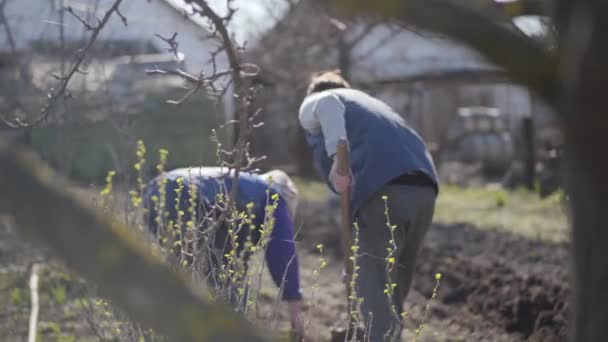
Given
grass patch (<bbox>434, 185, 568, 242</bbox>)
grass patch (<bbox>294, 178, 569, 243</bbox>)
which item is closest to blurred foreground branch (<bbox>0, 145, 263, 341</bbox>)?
grass patch (<bbox>294, 178, 569, 243</bbox>)

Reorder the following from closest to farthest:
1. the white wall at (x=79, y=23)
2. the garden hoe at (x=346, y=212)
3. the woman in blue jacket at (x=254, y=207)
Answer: the garden hoe at (x=346, y=212) < the woman in blue jacket at (x=254, y=207) < the white wall at (x=79, y=23)

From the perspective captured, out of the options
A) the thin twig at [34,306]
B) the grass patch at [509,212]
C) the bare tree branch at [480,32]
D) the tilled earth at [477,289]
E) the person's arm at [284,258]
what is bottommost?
the tilled earth at [477,289]

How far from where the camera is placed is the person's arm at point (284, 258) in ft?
17.6

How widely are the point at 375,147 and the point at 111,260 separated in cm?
353

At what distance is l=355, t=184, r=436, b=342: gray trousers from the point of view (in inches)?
191

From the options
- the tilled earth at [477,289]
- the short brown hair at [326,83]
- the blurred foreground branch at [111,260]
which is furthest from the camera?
the tilled earth at [477,289]

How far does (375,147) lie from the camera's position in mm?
4934

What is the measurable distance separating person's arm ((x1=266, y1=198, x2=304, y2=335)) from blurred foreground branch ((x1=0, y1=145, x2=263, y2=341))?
12.3 ft

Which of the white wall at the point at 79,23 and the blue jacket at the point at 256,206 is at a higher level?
the white wall at the point at 79,23

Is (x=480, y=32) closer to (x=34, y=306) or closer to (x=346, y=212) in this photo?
(x=346, y=212)

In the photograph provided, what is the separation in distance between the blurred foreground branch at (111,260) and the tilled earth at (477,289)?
126 inches

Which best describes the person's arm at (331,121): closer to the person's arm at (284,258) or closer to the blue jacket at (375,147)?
→ the blue jacket at (375,147)

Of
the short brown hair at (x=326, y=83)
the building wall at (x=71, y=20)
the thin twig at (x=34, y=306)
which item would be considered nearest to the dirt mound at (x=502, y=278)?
the short brown hair at (x=326, y=83)

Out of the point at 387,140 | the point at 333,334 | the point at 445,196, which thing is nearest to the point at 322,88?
the point at 387,140
